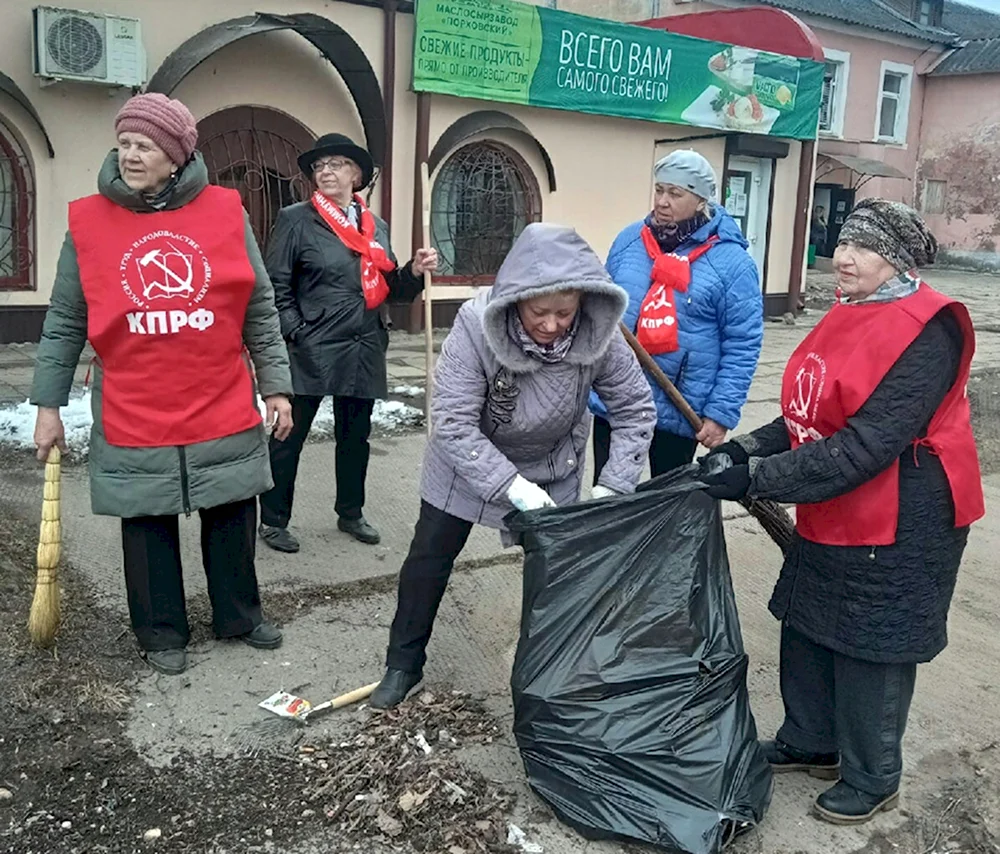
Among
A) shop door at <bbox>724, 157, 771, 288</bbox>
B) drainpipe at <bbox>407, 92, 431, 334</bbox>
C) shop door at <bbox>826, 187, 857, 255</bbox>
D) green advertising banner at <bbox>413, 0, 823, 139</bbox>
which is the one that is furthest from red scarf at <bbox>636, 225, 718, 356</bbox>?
shop door at <bbox>826, 187, 857, 255</bbox>

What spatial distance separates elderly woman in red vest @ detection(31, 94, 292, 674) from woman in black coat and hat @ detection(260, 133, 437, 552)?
0.88 m

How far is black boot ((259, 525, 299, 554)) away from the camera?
4.58 m

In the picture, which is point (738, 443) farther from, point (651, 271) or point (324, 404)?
point (324, 404)

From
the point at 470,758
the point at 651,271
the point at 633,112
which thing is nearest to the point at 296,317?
the point at 651,271

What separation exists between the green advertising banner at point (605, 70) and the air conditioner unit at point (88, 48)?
2.72 meters

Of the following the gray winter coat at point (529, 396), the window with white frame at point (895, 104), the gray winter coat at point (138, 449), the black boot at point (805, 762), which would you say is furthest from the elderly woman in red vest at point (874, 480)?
the window with white frame at point (895, 104)

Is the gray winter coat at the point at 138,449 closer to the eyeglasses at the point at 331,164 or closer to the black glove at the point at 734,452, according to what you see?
the eyeglasses at the point at 331,164

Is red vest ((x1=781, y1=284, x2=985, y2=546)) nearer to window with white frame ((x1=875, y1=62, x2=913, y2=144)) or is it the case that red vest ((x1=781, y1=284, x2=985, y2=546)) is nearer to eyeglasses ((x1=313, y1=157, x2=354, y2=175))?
eyeglasses ((x1=313, y1=157, x2=354, y2=175))

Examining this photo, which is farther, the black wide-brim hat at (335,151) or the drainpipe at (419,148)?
the drainpipe at (419,148)

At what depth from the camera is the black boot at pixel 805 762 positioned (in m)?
3.01

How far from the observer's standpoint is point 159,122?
3051mm

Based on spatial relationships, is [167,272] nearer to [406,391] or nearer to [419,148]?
[406,391]

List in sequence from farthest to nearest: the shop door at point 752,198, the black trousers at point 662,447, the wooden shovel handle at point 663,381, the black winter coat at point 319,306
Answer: the shop door at point 752,198
the black winter coat at point 319,306
the black trousers at point 662,447
the wooden shovel handle at point 663,381

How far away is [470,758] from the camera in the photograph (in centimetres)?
298
